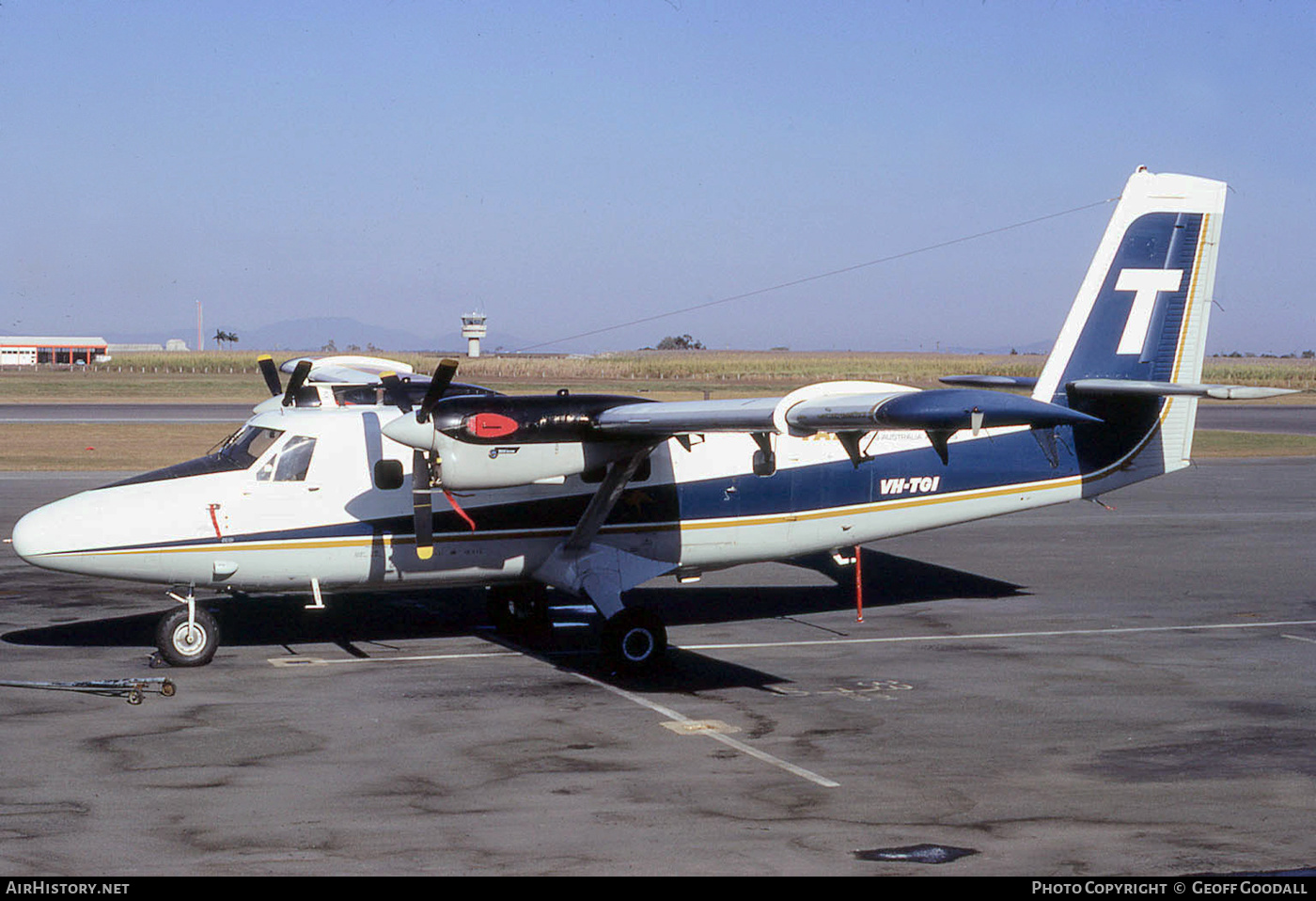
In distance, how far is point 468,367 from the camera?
401 ft

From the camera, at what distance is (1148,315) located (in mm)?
19562

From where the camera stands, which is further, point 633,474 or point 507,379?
point 507,379

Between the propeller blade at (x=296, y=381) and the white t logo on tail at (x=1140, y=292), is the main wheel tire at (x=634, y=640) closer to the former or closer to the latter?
the propeller blade at (x=296, y=381)

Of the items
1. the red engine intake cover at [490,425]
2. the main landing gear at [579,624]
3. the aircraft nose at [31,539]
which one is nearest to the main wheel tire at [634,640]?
the main landing gear at [579,624]

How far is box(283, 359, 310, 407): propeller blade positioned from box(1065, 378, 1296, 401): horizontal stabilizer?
11151mm

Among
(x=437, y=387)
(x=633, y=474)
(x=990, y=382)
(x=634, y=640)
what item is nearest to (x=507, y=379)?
(x=990, y=382)

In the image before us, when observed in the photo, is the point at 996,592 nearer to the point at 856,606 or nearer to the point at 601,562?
the point at 856,606

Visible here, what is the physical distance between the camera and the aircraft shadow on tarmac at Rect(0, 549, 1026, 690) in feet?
54.2

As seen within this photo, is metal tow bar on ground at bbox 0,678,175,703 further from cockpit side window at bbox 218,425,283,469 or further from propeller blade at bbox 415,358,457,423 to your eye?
propeller blade at bbox 415,358,457,423

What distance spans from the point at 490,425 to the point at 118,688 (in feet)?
16.4

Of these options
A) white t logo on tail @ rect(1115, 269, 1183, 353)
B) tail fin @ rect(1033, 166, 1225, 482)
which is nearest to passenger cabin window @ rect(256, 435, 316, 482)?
tail fin @ rect(1033, 166, 1225, 482)

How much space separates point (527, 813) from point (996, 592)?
42.3 feet

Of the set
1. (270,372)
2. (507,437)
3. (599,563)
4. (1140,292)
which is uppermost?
(1140,292)

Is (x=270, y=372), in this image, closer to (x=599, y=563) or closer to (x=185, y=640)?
(x=185, y=640)
